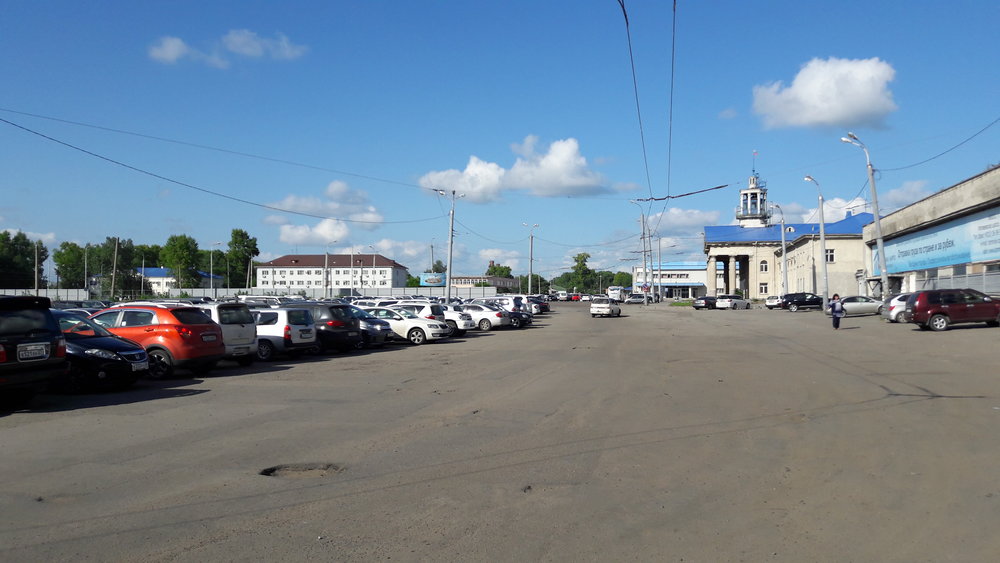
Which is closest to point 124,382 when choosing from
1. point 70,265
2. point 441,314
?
point 441,314

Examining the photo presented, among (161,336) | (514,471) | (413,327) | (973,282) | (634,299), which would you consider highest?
(973,282)

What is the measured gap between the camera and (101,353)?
12523mm

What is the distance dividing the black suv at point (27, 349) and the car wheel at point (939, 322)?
28.0m

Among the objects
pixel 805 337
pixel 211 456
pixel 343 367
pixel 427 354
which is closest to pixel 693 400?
pixel 211 456

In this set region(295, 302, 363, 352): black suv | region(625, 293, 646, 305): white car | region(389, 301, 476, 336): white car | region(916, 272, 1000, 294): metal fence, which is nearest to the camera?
region(295, 302, 363, 352): black suv

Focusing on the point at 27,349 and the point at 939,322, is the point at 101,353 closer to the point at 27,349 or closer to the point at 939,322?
the point at 27,349

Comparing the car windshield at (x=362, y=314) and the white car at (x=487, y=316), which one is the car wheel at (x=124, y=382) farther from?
the white car at (x=487, y=316)

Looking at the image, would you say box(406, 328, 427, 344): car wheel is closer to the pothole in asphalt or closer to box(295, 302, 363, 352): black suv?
box(295, 302, 363, 352): black suv

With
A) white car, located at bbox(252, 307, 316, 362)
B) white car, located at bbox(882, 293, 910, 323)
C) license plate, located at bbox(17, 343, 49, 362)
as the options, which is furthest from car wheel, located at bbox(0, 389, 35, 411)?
white car, located at bbox(882, 293, 910, 323)

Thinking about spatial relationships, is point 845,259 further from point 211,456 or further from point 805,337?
point 211,456

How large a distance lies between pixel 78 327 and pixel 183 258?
106 m

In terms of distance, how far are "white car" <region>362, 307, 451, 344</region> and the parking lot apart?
12.5 metres

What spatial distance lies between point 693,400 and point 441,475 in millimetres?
5858

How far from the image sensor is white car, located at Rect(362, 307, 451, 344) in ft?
87.0
